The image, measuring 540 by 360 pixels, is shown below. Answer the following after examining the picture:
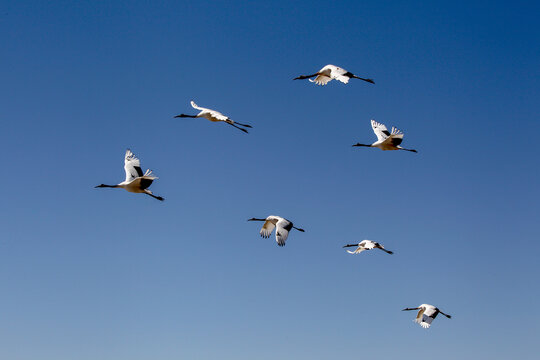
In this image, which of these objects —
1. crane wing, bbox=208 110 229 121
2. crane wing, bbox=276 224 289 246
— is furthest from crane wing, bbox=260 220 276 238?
crane wing, bbox=208 110 229 121

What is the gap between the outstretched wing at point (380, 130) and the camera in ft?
143

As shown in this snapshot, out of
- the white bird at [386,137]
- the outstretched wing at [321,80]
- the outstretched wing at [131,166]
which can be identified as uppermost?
the outstretched wing at [321,80]

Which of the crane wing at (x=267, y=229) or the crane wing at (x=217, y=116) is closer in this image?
the crane wing at (x=217, y=116)

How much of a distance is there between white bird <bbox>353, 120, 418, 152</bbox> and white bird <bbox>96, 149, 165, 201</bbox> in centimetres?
1302

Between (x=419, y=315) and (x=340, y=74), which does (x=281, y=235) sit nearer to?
(x=340, y=74)

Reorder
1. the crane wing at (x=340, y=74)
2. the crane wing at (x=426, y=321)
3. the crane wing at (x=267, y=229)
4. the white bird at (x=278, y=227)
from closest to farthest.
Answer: the white bird at (x=278, y=227) → the crane wing at (x=340, y=74) → the crane wing at (x=267, y=229) → the crane wing at (x=426, y=321)

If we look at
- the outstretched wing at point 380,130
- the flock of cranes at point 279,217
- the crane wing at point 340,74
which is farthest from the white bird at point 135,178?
the outstretched wing at point 380,130

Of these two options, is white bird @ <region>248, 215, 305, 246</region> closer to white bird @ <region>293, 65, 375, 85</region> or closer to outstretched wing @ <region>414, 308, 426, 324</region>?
white bird @ <region>293, 65, 375, 85</region>

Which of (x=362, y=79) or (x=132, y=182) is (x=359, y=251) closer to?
(x=362, y=79)

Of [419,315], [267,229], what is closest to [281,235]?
[267,229]

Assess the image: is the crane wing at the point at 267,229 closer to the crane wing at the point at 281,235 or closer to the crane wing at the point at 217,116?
the crane wing at the point at 281,235

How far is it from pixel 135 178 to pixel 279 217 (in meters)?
8.43

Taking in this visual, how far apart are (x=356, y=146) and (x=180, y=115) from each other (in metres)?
11.2

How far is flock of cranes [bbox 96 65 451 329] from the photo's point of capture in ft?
120
